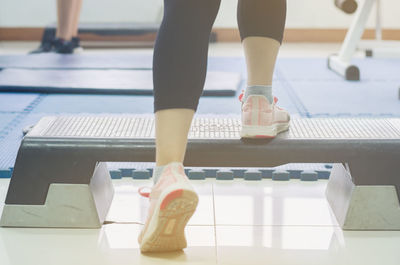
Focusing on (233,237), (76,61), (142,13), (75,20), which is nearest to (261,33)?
(233,237)

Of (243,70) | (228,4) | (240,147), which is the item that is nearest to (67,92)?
(243,70)

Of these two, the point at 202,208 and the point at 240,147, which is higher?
the point at 240,147

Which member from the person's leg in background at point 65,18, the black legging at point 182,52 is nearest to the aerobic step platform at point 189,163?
the black legging at point 182,52

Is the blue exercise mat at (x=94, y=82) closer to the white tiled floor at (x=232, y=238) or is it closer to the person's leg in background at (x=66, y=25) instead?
the person's leg in background at (x=66, y=25)

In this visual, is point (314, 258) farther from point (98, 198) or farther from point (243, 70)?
point (243, 70)

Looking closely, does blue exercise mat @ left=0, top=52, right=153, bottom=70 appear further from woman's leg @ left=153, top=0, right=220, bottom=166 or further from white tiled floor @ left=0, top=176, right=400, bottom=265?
woman's leg @ left=153, top=0, right=220, bottom=166

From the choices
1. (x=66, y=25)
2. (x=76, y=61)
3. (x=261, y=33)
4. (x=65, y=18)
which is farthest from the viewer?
(x=66, y=25)

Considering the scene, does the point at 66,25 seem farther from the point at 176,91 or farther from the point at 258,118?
the point at 176,91

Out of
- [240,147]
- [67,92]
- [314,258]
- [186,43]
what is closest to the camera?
[186,43]

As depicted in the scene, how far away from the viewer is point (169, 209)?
0.91 meters

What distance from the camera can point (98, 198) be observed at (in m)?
1.25

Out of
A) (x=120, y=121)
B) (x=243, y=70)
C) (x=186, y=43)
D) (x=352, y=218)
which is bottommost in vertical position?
(x=243, y=70)

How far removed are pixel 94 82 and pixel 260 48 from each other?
166cm

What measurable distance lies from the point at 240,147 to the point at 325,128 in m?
0.26
